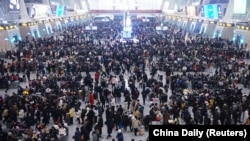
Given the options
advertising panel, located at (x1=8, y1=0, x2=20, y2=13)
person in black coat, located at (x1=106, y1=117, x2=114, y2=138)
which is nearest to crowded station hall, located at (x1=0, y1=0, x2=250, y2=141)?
person in black coat, located at (x1=106, y1=117, x2=114, y2=138)

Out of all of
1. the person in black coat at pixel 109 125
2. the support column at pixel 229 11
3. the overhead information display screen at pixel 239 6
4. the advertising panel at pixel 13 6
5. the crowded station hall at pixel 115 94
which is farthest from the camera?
the support column at pixel 229 11

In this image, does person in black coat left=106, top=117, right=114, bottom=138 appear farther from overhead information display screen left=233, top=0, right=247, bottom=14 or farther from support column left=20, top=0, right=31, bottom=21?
support column left=20, top=0, right=31, bottom=21

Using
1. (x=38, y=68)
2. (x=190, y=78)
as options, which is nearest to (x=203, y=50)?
(x=190, y=78)

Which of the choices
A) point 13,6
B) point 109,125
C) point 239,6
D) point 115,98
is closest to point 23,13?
point 13,6

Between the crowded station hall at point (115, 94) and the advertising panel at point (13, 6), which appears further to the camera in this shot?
the advertising panel at point (13, 6)

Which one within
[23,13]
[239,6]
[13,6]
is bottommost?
[23,13]

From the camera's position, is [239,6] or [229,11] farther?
[229,11]

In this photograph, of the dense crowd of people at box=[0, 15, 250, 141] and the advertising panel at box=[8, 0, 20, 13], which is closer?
the dense crowd of people at box=[0, 15, 250, 141]

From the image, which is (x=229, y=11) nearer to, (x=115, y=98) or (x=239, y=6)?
(x=239, y=6)

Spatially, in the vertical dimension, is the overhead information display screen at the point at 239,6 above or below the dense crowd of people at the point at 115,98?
above

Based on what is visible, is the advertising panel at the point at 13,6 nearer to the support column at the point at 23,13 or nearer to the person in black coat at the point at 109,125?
the support column at the point at 23,13

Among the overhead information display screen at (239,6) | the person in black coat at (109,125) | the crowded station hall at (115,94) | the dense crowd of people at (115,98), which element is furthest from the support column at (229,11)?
the person in black coat at (109,125)

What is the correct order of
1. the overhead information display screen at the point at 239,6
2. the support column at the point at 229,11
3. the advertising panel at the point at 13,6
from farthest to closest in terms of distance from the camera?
the support column at the point at 229,11
the overhead information display screen at the point at 239,6
the advertising panel at the point at 13,6

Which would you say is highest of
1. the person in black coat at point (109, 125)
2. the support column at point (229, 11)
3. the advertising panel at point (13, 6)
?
the advertising panel at point (13, 6)
